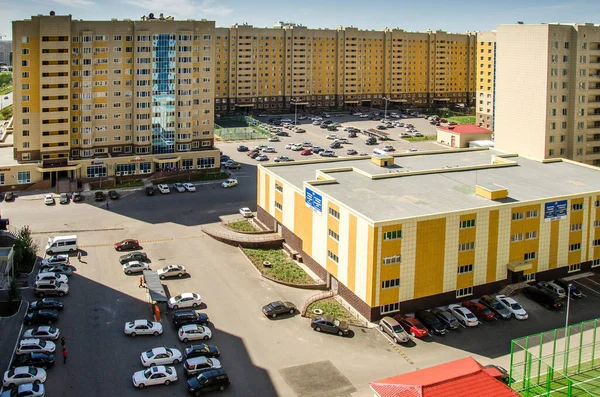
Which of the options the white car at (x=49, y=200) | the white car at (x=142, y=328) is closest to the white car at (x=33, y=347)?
the white car at (x=142, y=328)

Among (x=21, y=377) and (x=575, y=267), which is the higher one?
(x=575, y=267)

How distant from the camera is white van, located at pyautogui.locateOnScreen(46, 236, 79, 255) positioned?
A: 4891 centimetres

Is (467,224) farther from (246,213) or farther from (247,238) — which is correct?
(246,213)

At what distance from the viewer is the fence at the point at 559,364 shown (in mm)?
29047

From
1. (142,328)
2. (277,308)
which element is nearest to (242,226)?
(277,308)

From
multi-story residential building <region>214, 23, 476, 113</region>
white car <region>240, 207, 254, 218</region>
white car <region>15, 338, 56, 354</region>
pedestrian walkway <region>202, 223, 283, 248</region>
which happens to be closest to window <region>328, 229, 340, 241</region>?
pedestrian walkway <region>202, 223, 283, 248</region>

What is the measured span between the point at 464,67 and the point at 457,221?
4489 inches

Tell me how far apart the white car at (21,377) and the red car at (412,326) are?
2001 centimetres

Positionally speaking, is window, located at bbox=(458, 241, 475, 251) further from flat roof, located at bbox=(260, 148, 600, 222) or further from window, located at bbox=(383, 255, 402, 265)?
window, located at bbox=(383, 255, 402, 265)

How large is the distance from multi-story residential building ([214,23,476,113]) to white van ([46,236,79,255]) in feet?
258

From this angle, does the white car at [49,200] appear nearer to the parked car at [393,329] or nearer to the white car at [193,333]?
the white car at [193,333]

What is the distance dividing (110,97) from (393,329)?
48358 mm

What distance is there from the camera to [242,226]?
182 ft

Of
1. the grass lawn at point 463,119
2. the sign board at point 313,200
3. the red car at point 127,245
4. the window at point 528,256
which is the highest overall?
the grass lawn at point 463,119
